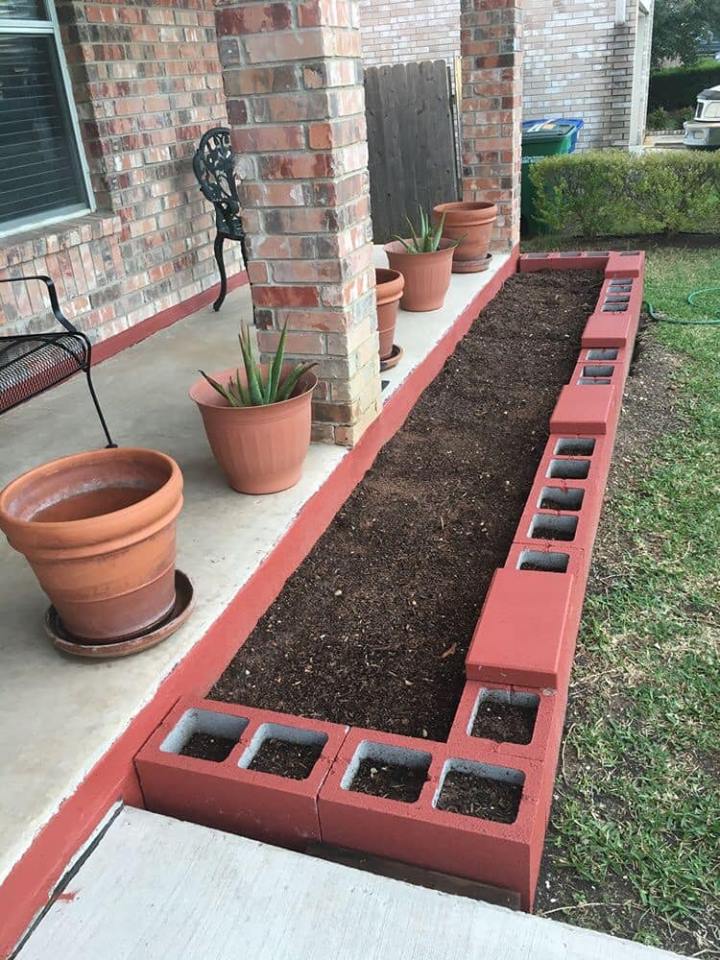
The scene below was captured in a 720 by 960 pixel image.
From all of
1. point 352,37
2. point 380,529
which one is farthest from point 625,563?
point 352,37

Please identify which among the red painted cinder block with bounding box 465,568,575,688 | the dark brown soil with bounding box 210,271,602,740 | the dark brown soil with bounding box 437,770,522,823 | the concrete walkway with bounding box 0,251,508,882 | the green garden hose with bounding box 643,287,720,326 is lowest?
the green garden hose with bounding box 643,287,720,326

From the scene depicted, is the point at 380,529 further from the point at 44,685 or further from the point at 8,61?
the point at 8,61

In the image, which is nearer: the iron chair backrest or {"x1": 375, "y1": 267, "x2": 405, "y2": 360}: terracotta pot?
{"x1": 375, "y1": 267, "x2": 405, "y2": 360}: terracotta pot

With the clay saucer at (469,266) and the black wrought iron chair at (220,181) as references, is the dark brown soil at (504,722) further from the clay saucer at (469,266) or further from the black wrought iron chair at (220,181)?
the clay saucer at (469,266)

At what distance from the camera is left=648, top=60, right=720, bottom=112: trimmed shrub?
1914 cm

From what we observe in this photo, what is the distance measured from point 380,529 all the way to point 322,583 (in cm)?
37

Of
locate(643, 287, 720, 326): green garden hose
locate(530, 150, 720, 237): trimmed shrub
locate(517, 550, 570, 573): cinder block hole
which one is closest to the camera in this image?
locate(517, 550, 570, 573): cinder block hole

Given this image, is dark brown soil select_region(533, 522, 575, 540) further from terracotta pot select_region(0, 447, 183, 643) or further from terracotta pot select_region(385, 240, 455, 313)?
terracotta pot select_region(385, 240, 455, 313)

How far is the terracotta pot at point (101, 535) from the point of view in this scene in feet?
5.71

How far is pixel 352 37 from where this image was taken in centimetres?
256

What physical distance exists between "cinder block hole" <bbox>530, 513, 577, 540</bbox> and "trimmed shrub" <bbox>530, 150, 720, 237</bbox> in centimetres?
535

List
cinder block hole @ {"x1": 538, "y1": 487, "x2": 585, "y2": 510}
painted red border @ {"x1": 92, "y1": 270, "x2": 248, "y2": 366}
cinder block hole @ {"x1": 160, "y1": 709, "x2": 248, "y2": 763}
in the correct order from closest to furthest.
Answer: cinder block hole @ {"x1": 160, "y1": 709, "x2": 248, "y2": 763}
cinder block hole @ {"x1": 538, "y1": 487, "x2": 585, "y2": 510}
painted red border @ {"x1": 92, "y1": 270, "x2": 248, "y2": 366}

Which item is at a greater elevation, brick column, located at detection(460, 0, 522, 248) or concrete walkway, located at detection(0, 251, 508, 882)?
brick column, located at detection(460, 0, 522, 248)

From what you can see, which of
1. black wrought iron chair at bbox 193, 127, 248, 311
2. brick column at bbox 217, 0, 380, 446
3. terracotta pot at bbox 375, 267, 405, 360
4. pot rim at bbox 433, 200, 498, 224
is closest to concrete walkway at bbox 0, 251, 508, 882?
terracotta pot at bbox 375, 267, 405, 360
